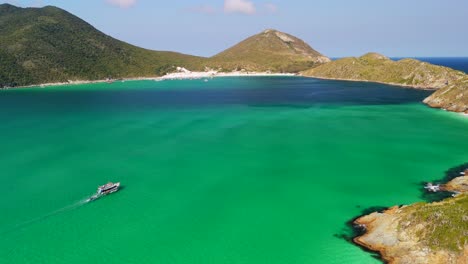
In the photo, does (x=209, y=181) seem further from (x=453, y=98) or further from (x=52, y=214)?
(x=453, y=98)

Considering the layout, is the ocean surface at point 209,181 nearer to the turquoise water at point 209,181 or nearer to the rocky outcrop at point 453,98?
the turquoise water at point 209,181

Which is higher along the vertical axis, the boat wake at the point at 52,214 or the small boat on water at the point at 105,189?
the small boat on water at the point at 105,189

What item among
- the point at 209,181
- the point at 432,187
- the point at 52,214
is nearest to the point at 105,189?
the point at 52,214

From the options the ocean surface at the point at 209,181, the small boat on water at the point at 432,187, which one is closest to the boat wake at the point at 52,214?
the ocean surface at the point at 209,181

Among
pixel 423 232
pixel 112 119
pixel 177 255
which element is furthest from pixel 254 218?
pixel 112 119

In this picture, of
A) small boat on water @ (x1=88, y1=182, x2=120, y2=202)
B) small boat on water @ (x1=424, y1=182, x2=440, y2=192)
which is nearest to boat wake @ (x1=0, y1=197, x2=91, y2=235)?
small boat on water @ (x1=88, y1=182, x2=120, y2=202)
